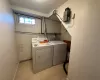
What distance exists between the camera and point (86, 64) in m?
1.12

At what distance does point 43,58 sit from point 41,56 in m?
0.12

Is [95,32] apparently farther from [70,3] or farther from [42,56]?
[42,56]

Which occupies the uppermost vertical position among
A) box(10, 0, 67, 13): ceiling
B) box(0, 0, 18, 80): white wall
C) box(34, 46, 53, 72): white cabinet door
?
box(10, 0, 67, 13): ceiling

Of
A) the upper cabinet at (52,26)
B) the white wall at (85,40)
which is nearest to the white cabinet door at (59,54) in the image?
the white wall at (85,40)

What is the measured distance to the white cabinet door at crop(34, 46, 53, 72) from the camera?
1923 millimetres

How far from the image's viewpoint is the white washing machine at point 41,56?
1.87 m

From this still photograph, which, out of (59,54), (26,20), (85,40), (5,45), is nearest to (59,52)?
(59,54)

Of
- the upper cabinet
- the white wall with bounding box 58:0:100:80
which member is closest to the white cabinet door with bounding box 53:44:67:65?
the white wall with bounding box 58:0:100:80

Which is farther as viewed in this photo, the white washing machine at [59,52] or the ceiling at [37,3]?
the white washing machine at [59,52]

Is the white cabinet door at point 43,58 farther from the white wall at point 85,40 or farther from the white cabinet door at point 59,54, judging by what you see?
the white wall at point 85,40

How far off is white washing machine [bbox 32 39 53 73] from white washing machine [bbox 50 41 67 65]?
0.61 feet

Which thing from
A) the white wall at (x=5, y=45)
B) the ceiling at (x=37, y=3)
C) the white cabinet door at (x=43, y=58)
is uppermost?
the ceiling at (x=37, y=3)

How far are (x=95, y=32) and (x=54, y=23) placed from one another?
2532mm

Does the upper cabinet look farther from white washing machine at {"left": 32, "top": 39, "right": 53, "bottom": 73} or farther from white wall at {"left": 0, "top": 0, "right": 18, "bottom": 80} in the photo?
white wall at {"left": 0, "top": 0, "right": 18, "bottom": 80}
